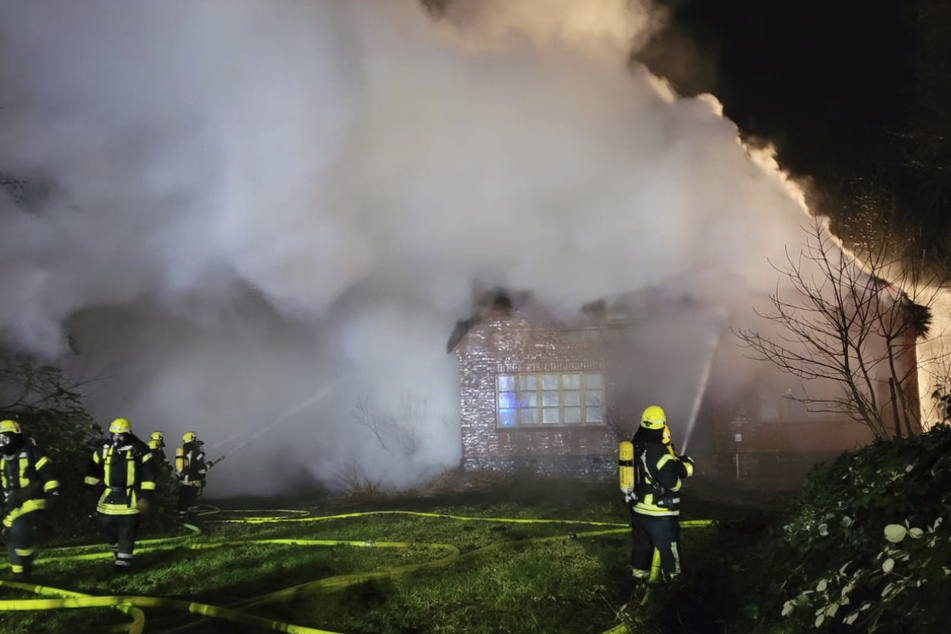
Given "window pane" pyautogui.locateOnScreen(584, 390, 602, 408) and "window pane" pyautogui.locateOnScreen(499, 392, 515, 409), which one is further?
"window pane" pyautogui.locateOnScreen(499, 392, 515, 409)

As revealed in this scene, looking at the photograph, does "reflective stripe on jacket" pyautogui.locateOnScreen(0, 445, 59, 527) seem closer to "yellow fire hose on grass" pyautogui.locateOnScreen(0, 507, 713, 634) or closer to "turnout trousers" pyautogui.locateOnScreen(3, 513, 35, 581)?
"turnout trousers" pyautogui.locateOnScreen(3, 513, 35, 581)

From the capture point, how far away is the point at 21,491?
23.8ft

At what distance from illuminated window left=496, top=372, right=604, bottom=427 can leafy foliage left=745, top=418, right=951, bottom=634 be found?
35.3ft

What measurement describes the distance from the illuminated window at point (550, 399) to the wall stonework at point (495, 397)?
0.18 metres

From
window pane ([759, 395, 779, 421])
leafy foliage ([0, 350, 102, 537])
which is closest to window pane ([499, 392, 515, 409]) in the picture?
window pane ([759, 395, 779, 421])

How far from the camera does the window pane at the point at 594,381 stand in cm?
1731

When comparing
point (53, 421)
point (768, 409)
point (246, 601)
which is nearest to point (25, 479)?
point (246, 601)

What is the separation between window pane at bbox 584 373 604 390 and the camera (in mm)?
17312

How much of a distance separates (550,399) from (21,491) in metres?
12.6

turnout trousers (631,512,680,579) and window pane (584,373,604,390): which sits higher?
window pane (584,373,604,390)

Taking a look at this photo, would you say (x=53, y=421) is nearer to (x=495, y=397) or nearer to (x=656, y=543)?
(x=656, y=543)

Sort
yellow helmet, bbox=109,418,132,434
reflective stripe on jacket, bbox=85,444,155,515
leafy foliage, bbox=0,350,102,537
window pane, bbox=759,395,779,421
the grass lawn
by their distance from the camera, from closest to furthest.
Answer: the grass lawn < reflective stripe on jacket, bbox=85,444,155,515 < yellow helmet, bbox=109,418,132,434 < leafy foliage, bbox=0,350,102,537 < window pane, bbox=759,395,779,421

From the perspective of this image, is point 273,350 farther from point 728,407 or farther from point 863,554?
point 863,554

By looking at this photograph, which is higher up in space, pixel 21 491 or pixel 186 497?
pixel 21 491
